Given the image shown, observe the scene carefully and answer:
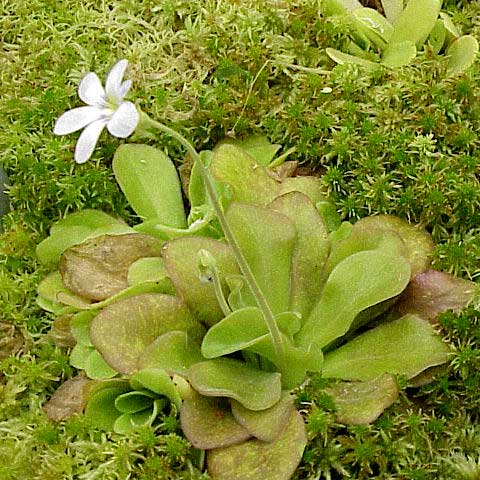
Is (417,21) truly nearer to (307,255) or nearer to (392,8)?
(392,8)

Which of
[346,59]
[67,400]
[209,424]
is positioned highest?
[346,59]

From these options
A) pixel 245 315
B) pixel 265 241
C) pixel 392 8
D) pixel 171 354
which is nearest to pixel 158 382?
pixel 171 354

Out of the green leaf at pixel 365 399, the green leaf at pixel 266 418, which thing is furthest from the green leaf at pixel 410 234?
the green leaf at pixel 266 418

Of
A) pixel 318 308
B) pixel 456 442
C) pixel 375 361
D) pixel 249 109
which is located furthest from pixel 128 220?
pixel 456 442

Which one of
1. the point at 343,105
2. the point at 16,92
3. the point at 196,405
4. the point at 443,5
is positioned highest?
the point at 443,5

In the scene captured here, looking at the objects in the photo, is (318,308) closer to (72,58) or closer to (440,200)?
(440,200)

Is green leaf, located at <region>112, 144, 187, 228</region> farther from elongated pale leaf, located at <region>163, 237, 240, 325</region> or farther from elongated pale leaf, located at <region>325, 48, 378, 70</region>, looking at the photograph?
elongated pale leaf, located at <region>325, 48, 378, 70</region>

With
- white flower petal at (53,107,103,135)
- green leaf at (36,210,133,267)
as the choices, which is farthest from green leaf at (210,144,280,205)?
white flower petal at (53,107,103,135)

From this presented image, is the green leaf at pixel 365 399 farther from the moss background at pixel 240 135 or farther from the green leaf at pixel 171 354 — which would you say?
the green leaf at pixel 171 354
